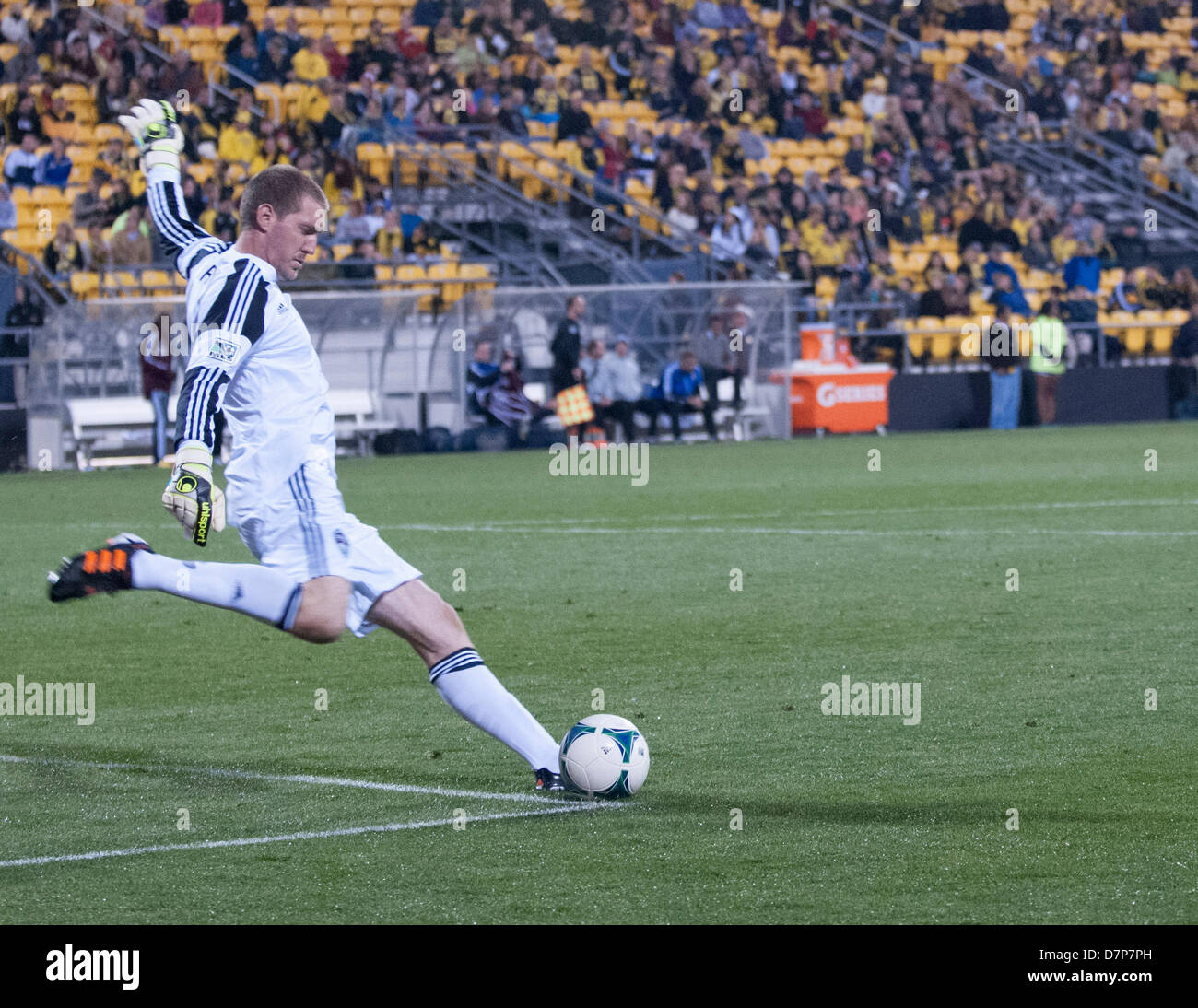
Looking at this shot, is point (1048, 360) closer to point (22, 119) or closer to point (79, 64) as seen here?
point (79, 64)

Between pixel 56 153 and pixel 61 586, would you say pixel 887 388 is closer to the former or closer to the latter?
pixel 56 153

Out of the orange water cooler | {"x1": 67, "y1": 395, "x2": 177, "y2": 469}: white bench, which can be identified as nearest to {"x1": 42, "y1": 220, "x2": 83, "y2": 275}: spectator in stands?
{"x1": 67, "y1": 395, "x2": 177, "y2": 469}: white bench

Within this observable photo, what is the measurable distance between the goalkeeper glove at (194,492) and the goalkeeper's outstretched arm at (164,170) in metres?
0.91

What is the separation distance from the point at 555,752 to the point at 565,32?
2513 centimetres

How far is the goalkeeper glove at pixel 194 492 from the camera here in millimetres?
5168

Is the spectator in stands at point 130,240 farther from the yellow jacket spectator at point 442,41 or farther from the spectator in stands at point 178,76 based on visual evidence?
the yellow jacket spectator at point 442,41

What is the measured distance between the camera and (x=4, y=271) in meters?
22.0

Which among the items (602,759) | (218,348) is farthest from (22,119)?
(602,759)

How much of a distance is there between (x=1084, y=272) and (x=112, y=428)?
14.4 metres

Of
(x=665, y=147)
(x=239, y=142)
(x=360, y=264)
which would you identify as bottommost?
(x=360, y=264)

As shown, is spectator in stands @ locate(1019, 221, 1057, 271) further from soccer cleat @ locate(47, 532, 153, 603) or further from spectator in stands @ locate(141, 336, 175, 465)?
soccer cleat @ locate(47, 532, 153, 603)

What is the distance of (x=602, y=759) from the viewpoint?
5492mm

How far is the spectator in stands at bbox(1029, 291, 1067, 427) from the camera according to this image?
85.5ft

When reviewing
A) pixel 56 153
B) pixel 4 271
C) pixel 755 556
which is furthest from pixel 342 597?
pixel 56 153
